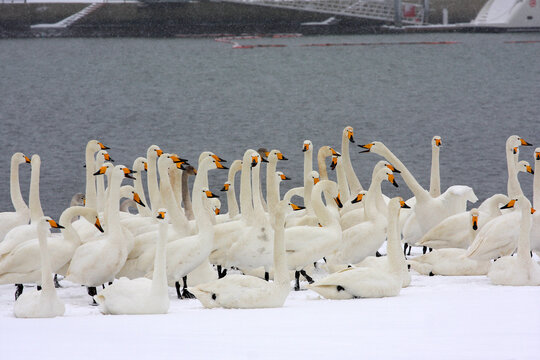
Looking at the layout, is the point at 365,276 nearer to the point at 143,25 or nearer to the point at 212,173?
the point at 212,173

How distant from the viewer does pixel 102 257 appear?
884 cm

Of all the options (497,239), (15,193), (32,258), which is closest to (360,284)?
(497,239)

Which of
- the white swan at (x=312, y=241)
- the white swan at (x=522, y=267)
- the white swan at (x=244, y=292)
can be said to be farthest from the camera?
the white swan at (x=312, y=241)

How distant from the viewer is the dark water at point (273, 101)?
1165 inches

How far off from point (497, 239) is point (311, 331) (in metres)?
3.53

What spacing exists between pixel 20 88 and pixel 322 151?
47858mm

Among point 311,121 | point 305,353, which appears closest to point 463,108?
point 311,121

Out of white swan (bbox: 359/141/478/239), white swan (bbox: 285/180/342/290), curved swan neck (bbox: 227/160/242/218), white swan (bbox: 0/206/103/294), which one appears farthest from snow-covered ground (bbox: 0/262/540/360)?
curved swan neck (bbox: 227/160/242/218)

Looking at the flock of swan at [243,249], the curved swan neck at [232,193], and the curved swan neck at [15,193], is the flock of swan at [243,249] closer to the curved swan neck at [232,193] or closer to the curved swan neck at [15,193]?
the curved swan neck at [232,193]

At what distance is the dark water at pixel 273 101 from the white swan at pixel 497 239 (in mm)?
11478

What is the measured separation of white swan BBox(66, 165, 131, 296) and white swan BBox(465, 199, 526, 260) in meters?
3.24

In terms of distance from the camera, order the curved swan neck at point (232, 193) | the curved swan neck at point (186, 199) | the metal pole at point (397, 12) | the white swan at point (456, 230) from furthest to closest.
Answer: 1. the metal pole at point (397, 12)
2. the curved swan neck at point (232, 193)
3. the curved swan neck at point (186, 199)
4. the white swan at point (456, 230)

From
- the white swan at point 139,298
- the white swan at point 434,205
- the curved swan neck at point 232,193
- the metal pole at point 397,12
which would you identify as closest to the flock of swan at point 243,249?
the white swan at point 139,298

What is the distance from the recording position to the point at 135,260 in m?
9.45
